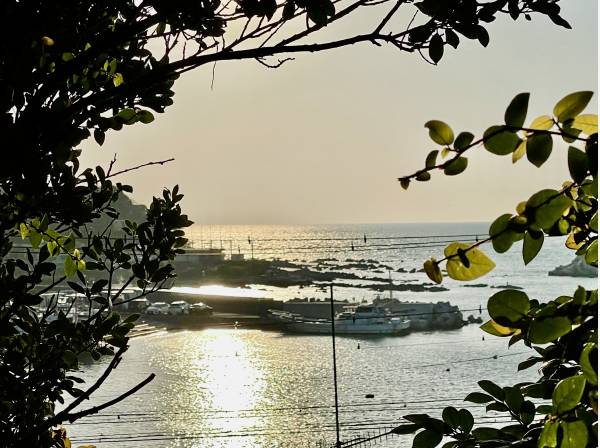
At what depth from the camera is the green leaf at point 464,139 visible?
418mm

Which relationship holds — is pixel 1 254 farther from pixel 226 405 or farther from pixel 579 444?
pixel 226 405

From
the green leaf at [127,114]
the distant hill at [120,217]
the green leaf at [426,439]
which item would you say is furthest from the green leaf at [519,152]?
the distant hill at [120,217]

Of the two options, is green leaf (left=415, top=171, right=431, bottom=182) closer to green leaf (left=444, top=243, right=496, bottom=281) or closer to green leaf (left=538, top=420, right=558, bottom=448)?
green leaf (left=444, top=243, right=496, bottom=281)

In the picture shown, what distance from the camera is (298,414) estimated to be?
658 inches

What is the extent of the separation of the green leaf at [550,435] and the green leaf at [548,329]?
0.16 feet

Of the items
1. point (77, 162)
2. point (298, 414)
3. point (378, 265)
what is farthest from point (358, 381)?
point (378, 265)

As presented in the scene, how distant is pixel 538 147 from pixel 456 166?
0.07 metres

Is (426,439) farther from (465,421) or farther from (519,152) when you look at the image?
(519,152)

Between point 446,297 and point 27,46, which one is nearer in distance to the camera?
point 27,46

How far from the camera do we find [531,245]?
43 cm

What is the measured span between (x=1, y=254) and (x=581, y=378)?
1362mm

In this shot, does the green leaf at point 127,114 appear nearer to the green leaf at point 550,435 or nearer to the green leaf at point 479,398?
the green leaf at point 479,398

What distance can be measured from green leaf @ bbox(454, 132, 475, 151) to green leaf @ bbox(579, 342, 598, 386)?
15 cm

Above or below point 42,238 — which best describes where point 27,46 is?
above
